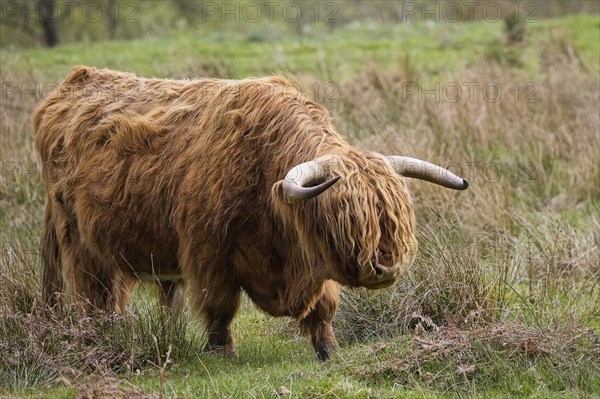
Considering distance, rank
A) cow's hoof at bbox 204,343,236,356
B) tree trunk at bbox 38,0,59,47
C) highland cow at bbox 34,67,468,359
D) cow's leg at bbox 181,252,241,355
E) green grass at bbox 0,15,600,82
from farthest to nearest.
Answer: tree trunk at bbox 38,0,59,47
green grass at bbox 0,15,600,82
cow's hoof at bbox 204,343,236,356
cow's leg at bbox 181,252,241,355
highland cow at bbox 34,67,468,359

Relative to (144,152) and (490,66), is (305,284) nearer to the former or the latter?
(144,152)

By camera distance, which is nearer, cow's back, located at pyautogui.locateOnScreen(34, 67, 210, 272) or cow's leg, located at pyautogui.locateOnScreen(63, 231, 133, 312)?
cow's back, located at pyautogui.locateOnScreen(34, 67, 210, 272)

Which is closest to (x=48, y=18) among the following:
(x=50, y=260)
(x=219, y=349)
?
(x=50, y=260)

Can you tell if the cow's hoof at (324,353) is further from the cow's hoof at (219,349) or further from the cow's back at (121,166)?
the cow's back at (121,166)

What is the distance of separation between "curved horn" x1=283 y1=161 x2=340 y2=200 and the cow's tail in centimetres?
222

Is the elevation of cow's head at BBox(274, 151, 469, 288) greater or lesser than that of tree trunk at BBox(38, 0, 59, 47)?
greater

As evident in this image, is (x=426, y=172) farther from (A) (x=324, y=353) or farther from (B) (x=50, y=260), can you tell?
(B) (x=50, y=260)

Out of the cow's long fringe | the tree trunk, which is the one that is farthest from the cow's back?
the tree trunk

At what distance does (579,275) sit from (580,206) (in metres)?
1.79

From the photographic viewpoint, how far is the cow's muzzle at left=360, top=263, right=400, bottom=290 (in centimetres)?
423

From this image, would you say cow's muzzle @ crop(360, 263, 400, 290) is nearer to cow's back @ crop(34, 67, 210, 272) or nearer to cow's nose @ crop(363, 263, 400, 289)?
cow's nose @ crop(363, 263, 400, 289)

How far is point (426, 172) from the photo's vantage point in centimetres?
461

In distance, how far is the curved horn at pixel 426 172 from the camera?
456 cm

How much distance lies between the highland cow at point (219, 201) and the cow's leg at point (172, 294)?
13 mm
